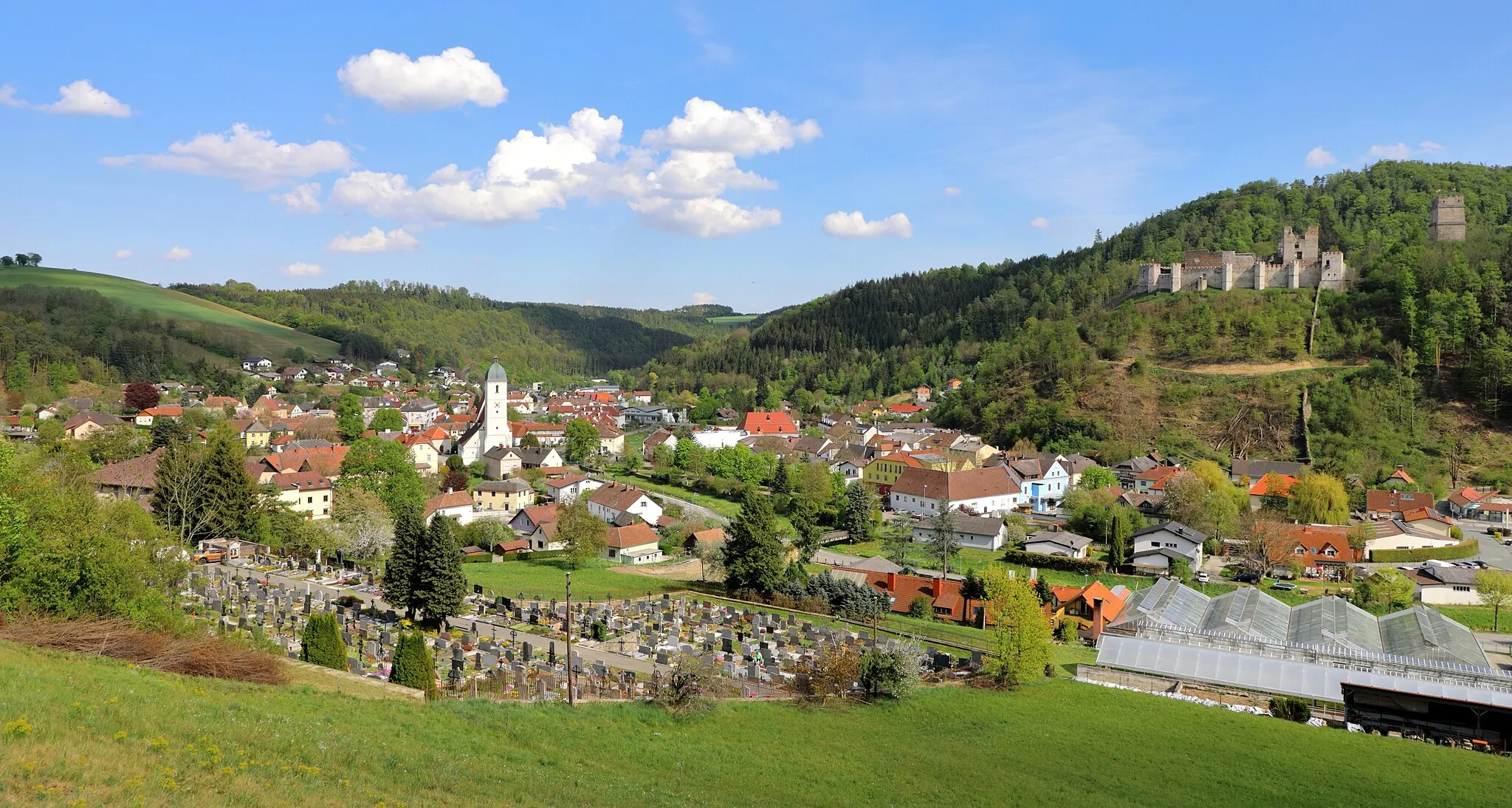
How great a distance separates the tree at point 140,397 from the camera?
70.2 m

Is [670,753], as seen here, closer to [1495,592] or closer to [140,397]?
[1495,592]

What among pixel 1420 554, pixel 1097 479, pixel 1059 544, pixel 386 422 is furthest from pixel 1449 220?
pixel 386 422

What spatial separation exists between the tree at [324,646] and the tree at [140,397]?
62946 mm

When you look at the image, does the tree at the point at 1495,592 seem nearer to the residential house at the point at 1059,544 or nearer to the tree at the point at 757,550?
the residential house at the point at 1059,544

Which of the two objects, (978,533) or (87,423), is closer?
(978,533)

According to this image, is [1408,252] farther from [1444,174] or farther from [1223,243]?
[1444,174]

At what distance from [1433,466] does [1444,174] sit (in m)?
61.1

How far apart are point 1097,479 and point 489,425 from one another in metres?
38.9

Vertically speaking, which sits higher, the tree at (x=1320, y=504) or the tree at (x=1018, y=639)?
the tree at (x=1320, y=504)

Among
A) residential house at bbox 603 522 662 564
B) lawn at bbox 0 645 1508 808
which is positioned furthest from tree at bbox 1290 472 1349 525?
residential house at bbox 603 522 662 564

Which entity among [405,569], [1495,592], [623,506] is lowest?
[1495,592]

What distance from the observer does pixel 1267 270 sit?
71438 mm

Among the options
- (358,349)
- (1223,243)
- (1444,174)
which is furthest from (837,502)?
(358,349)

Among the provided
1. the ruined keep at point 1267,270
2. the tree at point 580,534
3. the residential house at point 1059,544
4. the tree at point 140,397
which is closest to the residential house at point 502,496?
the tree at point 580,534
